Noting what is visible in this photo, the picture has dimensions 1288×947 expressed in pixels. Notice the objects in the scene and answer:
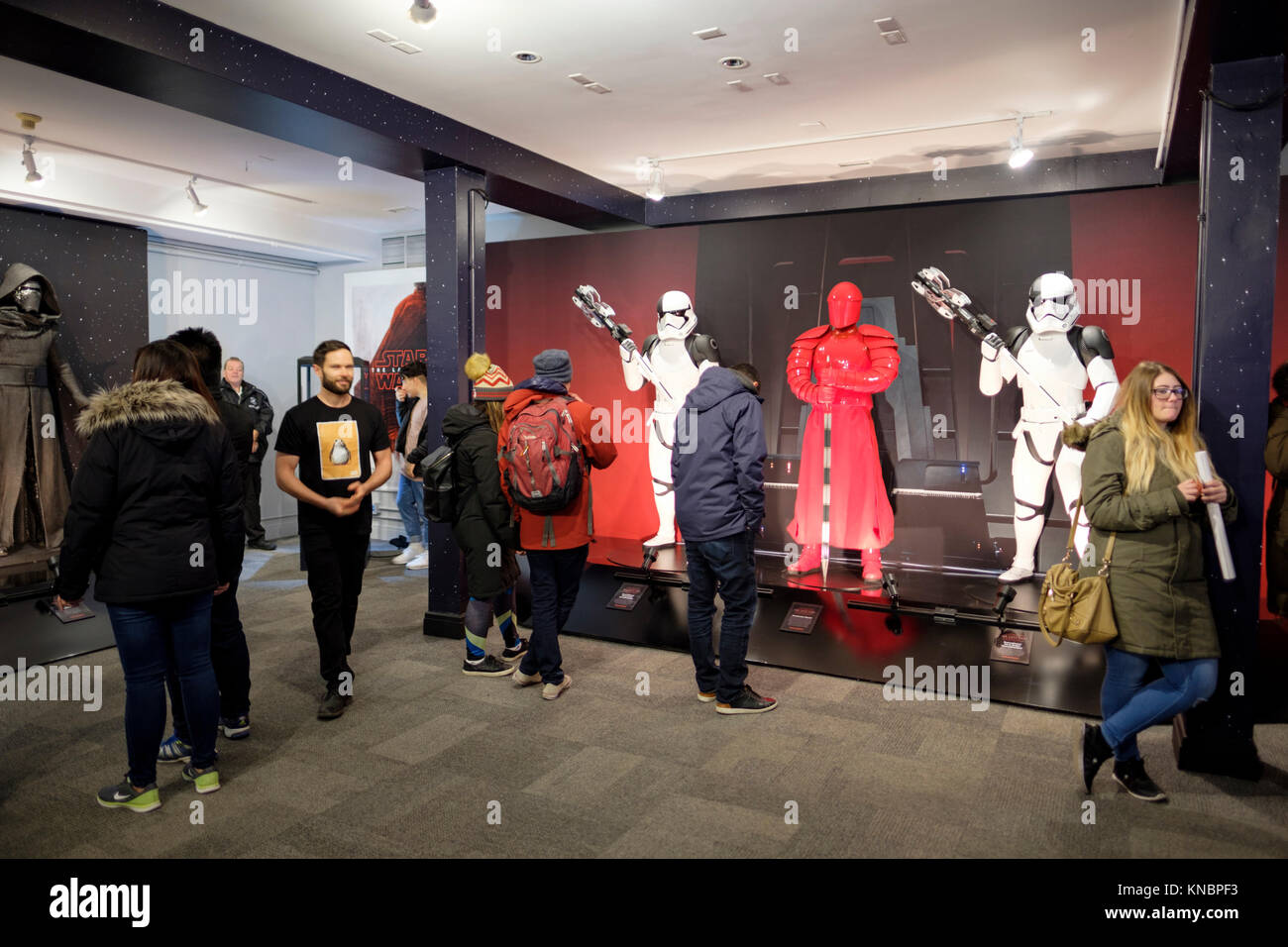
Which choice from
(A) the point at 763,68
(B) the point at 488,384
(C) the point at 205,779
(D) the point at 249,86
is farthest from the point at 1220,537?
(D) the point at 249,86

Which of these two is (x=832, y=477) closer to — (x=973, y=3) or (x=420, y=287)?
(x=973, y=3)

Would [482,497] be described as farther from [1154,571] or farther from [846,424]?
[1154,571]

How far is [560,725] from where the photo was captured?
3.77 meters

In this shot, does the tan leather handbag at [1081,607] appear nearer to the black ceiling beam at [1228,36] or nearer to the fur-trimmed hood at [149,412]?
the black ceiling beam at [1228,36]

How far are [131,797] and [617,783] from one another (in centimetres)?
168

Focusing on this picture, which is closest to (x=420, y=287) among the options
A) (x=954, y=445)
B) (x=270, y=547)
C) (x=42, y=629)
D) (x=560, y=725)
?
(x=270, y=547)

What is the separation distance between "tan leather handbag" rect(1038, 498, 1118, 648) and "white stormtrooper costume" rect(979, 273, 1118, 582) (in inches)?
90.7

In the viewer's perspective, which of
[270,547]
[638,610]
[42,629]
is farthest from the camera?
[270,547]

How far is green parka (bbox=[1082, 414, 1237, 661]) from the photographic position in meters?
2.76

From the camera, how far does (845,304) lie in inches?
207

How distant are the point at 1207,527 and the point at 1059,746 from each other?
1052mm

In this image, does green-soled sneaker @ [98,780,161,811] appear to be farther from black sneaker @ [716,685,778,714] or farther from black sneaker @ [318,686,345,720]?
black sneaker @ [716,685,778,714]
